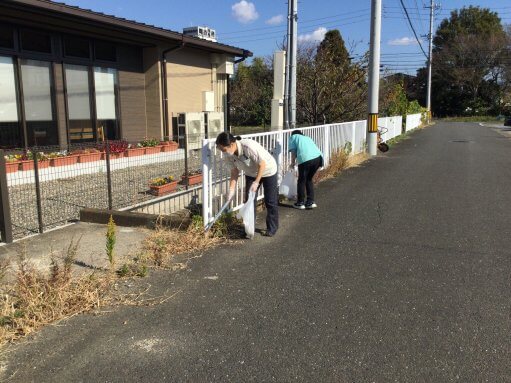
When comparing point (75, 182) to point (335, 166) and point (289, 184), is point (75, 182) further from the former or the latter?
point (335, 166)

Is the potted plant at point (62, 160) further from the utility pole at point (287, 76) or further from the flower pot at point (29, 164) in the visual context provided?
the utility pole at point (287, 76)

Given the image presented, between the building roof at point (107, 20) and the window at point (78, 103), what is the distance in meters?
1.46

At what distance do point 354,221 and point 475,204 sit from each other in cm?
254

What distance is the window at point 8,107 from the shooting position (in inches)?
418

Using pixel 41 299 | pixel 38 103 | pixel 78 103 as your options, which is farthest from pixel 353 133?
pixel 41 299

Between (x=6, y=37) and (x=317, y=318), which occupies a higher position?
(x=6, y=37)

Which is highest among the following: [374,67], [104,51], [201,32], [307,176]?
[201,32]

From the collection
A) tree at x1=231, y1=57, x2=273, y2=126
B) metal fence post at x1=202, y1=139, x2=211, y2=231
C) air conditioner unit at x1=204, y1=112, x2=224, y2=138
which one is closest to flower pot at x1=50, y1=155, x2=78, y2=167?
metal fence post at x1=202, y1=139, x2=211, y2=231

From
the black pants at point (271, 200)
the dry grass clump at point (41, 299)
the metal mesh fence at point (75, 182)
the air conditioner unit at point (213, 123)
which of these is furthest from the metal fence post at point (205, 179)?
the air conditioner unit at point (213, 123)

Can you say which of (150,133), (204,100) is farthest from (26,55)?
(204,100)

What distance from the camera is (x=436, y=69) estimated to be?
2891 inches

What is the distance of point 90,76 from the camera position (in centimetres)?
1288

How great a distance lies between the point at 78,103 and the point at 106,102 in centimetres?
107

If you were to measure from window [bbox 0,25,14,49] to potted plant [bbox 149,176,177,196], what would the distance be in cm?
509
